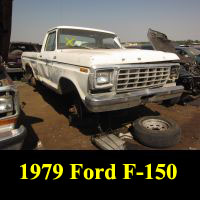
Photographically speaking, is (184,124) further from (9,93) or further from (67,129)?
(9,93)

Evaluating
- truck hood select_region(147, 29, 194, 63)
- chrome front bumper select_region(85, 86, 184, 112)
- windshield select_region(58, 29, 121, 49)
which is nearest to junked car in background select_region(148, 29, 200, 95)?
truck hood select_region(147, 29, 194, 63)

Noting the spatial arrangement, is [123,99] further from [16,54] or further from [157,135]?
[16,54]

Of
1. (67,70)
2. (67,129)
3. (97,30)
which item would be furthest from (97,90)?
(97,30)

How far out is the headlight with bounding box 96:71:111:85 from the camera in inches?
114

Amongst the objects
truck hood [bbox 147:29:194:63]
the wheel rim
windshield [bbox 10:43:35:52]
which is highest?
truck hood [bbox 147:29:194:63]

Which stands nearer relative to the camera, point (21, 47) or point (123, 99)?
point (123, 99)

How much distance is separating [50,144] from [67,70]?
1351 millimetres

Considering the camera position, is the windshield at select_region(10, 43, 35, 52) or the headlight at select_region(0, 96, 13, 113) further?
the windshield at select_region(10, 43, 35, 52)

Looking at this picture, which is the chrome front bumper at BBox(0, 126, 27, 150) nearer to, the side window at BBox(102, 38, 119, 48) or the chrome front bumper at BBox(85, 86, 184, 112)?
the chrome front bumper at BBox(85, 86, 184, 112)

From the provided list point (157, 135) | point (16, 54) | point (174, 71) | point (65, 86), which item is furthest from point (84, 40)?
point (16, 54)

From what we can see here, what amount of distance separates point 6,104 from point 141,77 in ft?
6.98

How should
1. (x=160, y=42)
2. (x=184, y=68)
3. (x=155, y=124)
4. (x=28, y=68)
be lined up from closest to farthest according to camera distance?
1. (x=155, y=124)
2. (x=184, y=68)
3. (x=160, y=42)
4. (x=28, y=68)

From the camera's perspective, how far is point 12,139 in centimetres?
238

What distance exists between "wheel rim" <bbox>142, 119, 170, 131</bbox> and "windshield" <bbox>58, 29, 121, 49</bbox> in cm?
213
